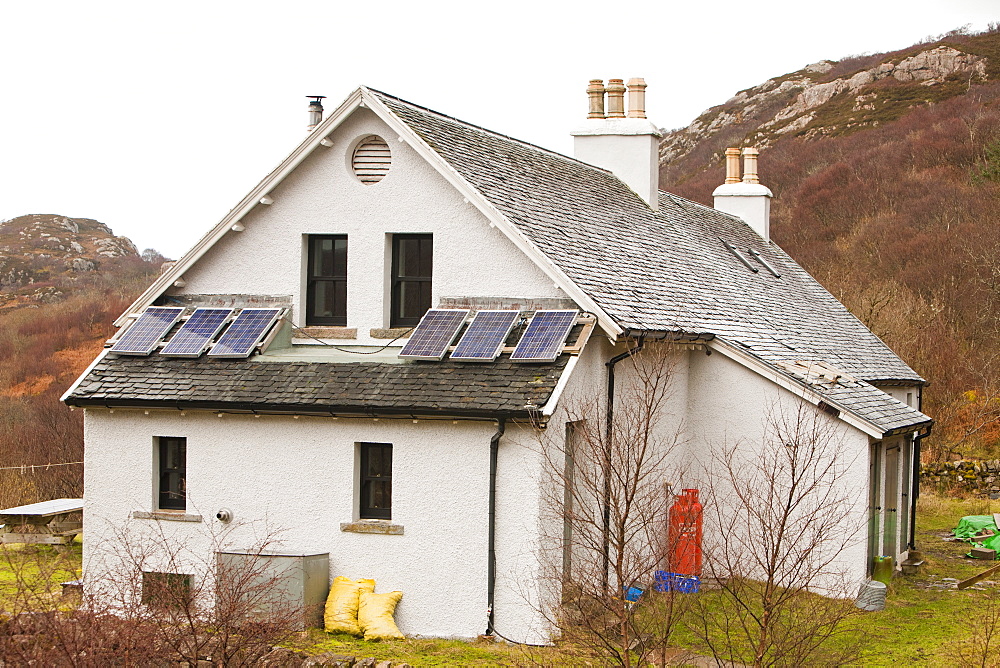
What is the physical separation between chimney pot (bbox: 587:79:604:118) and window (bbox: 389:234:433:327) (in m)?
9.29

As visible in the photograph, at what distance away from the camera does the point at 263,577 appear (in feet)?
45.9

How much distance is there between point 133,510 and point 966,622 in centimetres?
1172

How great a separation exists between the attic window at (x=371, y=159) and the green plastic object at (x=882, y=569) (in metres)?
9.60

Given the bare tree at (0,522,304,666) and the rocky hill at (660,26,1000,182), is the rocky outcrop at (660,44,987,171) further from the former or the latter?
the bare tree at (0,522,304,666)

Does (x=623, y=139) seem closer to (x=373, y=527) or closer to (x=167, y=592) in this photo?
(x=373, y=527)

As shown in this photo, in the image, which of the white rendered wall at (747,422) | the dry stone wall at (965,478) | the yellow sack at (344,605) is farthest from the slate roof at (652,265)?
the dry stone wall at (965,478)

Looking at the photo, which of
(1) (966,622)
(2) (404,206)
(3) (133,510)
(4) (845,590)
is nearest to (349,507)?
(3) (133,510)

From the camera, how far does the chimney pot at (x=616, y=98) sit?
23859 mm

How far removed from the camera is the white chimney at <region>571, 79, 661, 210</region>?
23.4 m

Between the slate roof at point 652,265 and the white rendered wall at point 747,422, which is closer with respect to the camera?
the slate roof at point 652,265

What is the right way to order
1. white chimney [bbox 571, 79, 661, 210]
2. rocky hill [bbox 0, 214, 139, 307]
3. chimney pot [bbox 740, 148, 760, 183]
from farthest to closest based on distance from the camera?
rocky hill [bbox 0, 214, 139, 307], chimney pot [bbox 740, 148, 760, 183], white chimney [bbox 571, 79, 661, 210]

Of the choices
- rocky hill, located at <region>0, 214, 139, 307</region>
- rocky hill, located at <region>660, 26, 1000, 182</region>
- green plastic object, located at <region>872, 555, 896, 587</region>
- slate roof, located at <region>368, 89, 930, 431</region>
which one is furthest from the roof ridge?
rocky hill, located at <region>660, 26, 1000, 182</region>

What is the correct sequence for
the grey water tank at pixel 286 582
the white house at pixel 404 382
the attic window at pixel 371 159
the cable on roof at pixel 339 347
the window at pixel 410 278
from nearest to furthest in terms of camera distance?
the grey water tank at pixel 286 582 < the white house at pixel 404 382 < the cable on roof at pixel 339 347 < the attic window at pixel 371 159 < the window at pixel 410 278

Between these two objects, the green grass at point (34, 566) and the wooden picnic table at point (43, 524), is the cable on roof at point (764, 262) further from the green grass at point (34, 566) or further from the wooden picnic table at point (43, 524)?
the green grass at point (34, 566)
